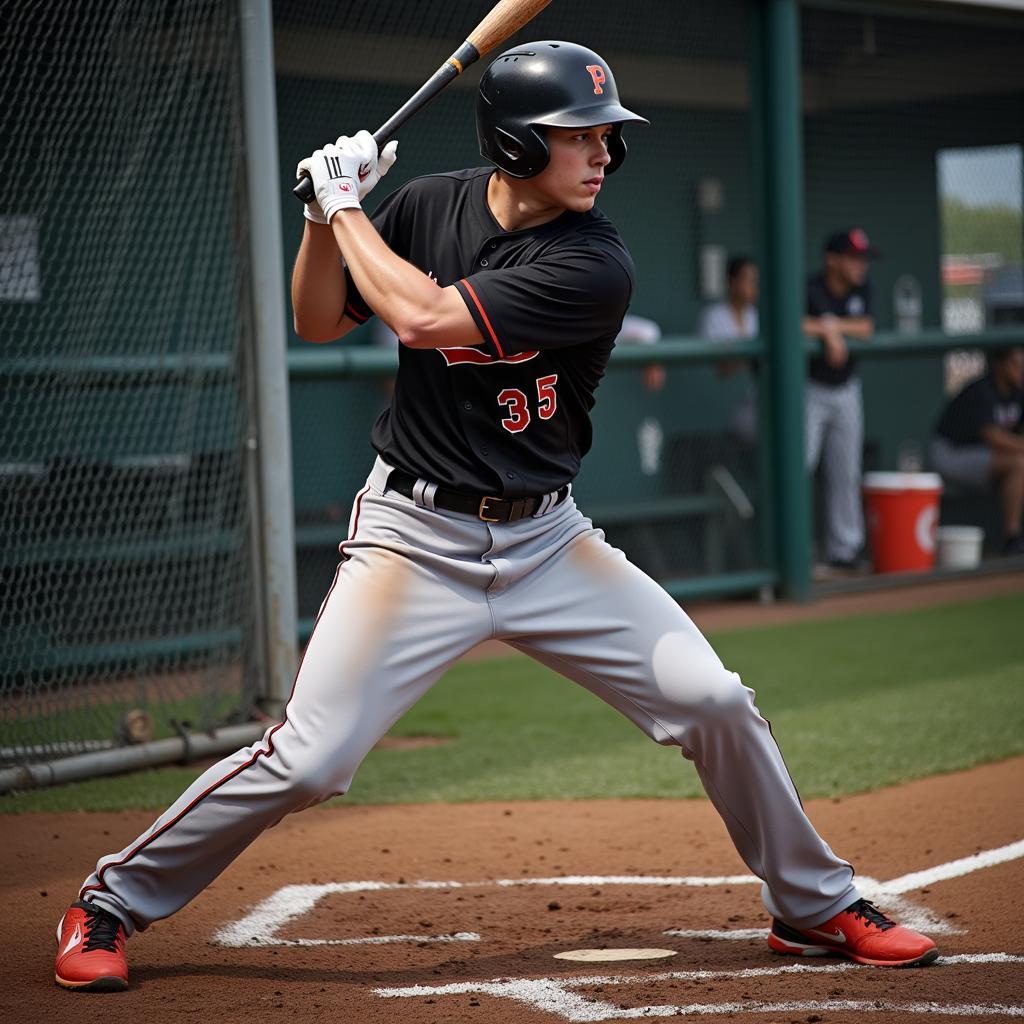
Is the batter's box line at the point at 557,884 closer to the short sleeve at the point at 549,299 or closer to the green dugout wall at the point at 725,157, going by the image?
the short sleeve at the point at 549,299

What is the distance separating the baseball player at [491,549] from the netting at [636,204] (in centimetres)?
359

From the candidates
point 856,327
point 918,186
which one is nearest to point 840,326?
point 856,327

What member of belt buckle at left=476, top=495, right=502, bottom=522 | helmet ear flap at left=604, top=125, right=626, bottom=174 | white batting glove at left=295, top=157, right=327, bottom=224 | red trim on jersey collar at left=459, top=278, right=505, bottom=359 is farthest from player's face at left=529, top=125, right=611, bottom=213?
belt buckle at left=476, top=495, right=502, bottom=522

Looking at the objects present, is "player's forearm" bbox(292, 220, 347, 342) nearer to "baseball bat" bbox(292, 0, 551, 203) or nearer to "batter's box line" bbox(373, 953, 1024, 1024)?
"baseball bat" bbox(292, 0, 551, 203)

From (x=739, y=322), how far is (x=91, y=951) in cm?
618

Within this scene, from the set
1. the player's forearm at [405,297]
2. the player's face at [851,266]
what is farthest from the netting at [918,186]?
the player's forearm at [405,297]

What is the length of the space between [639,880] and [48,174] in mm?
2757

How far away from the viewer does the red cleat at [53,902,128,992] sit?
2.75 m

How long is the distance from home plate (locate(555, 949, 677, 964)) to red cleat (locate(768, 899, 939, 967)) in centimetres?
22

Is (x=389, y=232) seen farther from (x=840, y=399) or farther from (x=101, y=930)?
(x=840, y=399)

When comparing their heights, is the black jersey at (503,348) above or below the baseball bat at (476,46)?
below

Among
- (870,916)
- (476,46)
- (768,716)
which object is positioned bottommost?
(768,716)

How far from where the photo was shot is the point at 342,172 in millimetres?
2777

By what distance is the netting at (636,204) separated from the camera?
638cm
